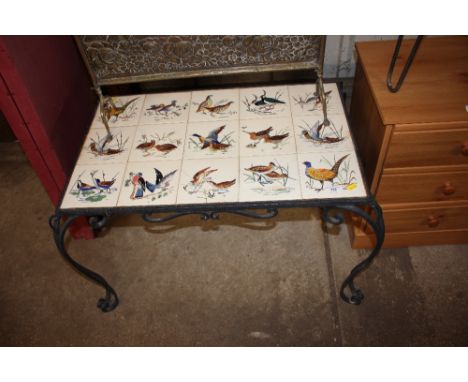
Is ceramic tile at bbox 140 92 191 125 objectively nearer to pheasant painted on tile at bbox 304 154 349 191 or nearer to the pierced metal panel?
the pierced metal panel

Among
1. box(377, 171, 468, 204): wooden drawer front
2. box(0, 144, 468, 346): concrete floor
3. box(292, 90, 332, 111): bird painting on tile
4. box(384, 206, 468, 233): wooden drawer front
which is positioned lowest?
box(0, 144, 468, 346): concrete floor

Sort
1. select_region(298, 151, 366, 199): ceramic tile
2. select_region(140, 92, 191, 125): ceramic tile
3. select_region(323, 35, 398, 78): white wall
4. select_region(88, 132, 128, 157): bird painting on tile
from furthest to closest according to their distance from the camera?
select_region(323, 35, 398, 78): white wall → select_region(140, 92, 191, 125): ceramic tile → select_region(88, 132, 128, 157): bird painting on tile → select_region(298, 151, 366, 199): ceramic tile

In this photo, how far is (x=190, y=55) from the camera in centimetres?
149

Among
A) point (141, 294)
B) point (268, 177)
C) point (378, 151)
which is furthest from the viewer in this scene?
point (141, 294)

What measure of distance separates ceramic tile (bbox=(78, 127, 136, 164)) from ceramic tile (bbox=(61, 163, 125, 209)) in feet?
0.11

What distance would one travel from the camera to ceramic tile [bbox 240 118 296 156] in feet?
4.98

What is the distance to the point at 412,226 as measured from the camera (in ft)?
6.32

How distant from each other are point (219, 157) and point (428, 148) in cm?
82

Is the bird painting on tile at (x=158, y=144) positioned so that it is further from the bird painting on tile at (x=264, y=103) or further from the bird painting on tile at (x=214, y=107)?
the bird painting on tile at (x=264, y=103)

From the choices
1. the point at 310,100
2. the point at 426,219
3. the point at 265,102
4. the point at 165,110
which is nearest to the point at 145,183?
the point at 165,110

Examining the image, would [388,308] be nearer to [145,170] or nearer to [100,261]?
[145,170]

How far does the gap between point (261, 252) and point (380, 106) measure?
1015mm

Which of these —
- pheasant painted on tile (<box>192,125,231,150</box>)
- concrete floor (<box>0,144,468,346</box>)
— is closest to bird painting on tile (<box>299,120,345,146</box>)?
pheasant painted on tile (<box>192,125,231,150</box>)

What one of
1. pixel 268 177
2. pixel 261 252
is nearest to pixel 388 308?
pixel 261 252
